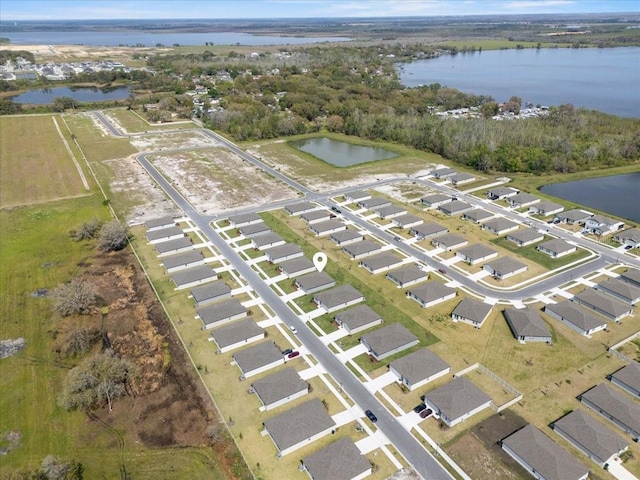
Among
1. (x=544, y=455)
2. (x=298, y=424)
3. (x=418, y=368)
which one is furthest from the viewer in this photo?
(x=418, y=368)

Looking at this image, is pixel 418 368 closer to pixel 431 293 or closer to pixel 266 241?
pixel 431 293

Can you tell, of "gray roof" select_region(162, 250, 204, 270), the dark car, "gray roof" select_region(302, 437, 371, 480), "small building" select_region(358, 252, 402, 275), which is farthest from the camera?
"gray roof" select_region(162, 250, 204, 270)

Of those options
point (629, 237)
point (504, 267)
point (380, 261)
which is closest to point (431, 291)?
point (380, 261)

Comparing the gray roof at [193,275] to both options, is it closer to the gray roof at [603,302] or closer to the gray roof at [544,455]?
the gray roof at [544,455]

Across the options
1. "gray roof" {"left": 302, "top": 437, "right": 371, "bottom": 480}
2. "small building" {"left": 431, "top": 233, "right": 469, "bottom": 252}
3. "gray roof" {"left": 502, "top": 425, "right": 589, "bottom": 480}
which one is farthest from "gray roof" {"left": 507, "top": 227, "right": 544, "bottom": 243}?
"gray roof" {"left": 302, "top": 437, "right": 371, "bottom": 480}

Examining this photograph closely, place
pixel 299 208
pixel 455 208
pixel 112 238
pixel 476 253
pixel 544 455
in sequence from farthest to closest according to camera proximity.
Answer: pixel 299 208, pixel 455 208, pixel 112 238, pixel 476 253, pixel 544 455

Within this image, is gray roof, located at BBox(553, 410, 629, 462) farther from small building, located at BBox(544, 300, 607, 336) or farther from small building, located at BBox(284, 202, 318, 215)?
small building, located at BBox(284, 202, 318, 215)

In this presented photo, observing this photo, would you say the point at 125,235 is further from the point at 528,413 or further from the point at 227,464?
the point at 528,413

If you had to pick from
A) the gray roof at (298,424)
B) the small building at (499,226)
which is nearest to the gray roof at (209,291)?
the gray roof at (298,424)
